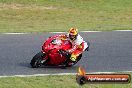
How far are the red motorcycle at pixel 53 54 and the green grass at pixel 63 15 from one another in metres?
5.63

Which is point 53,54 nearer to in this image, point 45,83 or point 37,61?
point 37,61

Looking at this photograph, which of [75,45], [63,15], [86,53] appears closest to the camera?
[75,45]

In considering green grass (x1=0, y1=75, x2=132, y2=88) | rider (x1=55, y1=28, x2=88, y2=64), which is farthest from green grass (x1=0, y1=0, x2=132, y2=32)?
green grass (x1=0, y1=75, x2=132, y2=88)

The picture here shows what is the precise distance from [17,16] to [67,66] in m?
10.7

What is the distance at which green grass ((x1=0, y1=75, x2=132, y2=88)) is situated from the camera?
45.0 feet

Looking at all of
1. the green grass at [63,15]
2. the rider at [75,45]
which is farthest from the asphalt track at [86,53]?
the green grass at [63,15]

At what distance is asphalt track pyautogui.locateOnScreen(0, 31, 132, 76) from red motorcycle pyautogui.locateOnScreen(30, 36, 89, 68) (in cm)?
20

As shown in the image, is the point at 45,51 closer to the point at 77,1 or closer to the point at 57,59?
the point at 57,59

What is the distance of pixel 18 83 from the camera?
13969 millimetres

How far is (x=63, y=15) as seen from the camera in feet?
88.8

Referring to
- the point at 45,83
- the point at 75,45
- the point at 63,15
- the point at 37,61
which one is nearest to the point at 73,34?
the point at 75,45

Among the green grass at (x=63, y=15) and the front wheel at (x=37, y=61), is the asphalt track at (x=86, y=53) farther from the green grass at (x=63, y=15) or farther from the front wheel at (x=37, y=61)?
the green grass at (x=63, y=15)

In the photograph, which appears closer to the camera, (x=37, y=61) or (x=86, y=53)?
(x=37, y=61)

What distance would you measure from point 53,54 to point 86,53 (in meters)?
2.32
